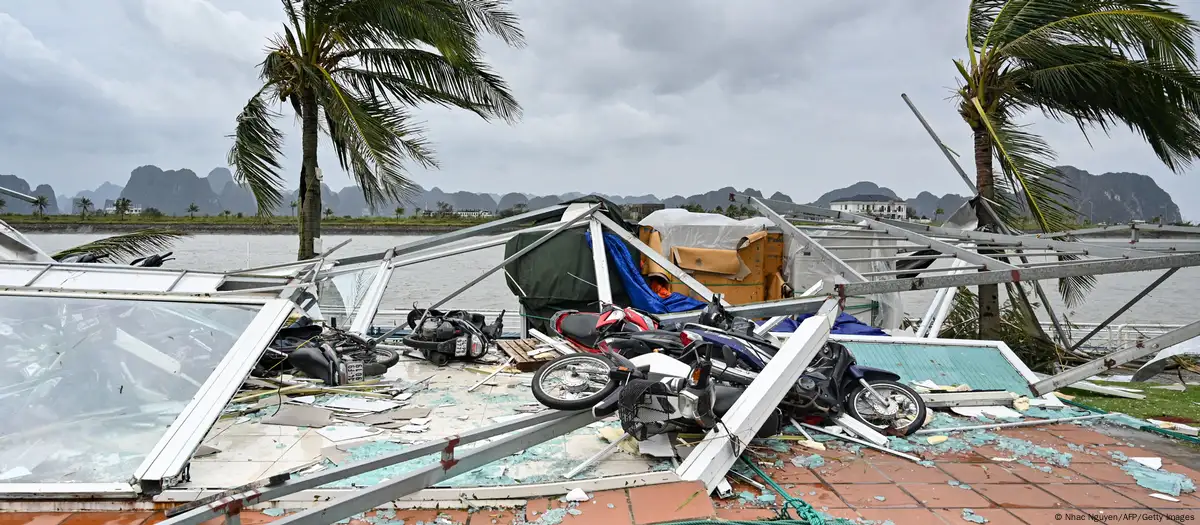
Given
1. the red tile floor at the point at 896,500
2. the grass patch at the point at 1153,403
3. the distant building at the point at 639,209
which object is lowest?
the grass patch at the point at 1153,403

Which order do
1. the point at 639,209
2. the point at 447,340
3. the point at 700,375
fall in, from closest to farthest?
the point at 700,375
the point at 447,340
the point at 639,209

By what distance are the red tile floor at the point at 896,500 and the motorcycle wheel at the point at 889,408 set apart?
512 mm

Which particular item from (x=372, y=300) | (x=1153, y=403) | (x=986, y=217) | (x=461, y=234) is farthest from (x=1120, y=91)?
(x=372, y=300)

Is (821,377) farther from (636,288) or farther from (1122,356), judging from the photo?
(636,288)

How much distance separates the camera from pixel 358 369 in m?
6.14

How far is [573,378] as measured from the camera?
4.89 metres

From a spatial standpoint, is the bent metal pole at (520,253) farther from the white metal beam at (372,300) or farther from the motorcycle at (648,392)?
the motorcycle at (648,392)

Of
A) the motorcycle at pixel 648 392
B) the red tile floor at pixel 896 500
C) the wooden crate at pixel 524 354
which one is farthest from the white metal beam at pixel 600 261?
the red tile floor at pixel 896 500

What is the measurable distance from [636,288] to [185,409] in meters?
5.84

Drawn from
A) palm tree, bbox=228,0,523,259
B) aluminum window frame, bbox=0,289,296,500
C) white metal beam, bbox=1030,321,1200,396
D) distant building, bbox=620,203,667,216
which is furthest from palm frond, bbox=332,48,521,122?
white metal beam, bbox=1030,321,1200,396

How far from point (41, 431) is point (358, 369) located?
99.7 inches

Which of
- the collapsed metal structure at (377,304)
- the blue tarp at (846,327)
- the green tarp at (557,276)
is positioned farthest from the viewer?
the green tarp at (557,276)

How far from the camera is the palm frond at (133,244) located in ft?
28.2

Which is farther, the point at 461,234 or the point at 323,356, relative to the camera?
the point at 461,234
